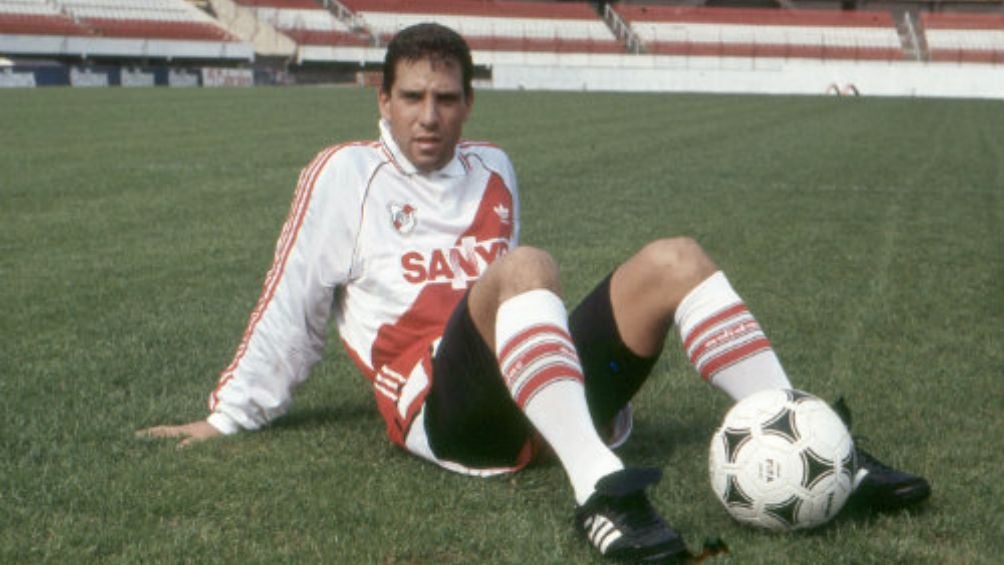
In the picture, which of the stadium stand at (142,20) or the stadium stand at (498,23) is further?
the stadium stand at (498,23)

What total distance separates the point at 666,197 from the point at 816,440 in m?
8.93

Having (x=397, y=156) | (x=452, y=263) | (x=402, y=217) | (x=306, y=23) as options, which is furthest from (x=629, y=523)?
(x=306, y=23)

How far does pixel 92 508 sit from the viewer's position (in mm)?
3410

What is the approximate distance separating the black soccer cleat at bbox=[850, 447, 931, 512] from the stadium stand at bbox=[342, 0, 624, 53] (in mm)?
50269

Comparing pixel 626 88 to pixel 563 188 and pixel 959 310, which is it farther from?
pixel 959 310

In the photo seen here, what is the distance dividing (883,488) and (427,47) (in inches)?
66.6

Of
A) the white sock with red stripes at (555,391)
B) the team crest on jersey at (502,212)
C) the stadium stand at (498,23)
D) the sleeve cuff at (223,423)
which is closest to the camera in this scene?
the white sock with red stripes at (555,391)

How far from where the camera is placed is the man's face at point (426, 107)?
143 inches

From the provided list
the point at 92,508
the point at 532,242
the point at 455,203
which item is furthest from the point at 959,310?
the point at 92,508

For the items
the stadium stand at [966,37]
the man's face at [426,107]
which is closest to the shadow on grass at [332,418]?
the man's face at [426,107]

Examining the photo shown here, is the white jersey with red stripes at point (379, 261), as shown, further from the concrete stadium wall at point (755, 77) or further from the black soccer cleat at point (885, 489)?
the concrete stadium wall at point (755, 77)

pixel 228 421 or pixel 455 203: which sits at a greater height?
pixel 455 203

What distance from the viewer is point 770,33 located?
179 ft

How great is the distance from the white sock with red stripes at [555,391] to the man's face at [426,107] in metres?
0.76
